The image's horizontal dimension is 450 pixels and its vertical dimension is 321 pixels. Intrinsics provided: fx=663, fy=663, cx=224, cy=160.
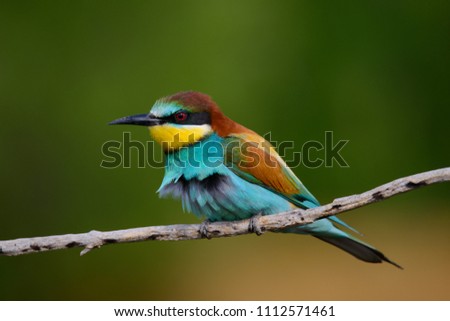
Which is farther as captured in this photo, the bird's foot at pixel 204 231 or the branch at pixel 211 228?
the bird's foot at pixel 204 231

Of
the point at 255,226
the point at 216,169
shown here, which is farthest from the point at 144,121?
the point at 255,226

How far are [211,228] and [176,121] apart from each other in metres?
0.47

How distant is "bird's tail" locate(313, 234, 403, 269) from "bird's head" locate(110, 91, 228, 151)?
0.70m

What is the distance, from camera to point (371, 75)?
3.92 m

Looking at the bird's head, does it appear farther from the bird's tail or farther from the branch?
the bird's tail

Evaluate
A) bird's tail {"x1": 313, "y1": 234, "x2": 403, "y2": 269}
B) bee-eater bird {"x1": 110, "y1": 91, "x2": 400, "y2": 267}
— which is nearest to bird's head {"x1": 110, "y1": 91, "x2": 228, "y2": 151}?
bee-eater bird {"x1": 110, "y1": 91, "x2": 400, "y2": 267}

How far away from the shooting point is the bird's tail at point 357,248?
2752mm

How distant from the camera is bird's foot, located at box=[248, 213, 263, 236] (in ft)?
8.35

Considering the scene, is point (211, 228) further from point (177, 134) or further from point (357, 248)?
point (357, 248)

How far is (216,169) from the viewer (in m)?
2.67

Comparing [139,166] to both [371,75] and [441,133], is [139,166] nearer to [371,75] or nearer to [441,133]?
[371,75]

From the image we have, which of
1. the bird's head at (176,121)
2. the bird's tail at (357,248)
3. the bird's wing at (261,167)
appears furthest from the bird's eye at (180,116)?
the bird's tail at (357,248)

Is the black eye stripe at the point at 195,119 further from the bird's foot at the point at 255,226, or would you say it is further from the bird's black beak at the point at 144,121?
the bird's foot at the point at 255,226

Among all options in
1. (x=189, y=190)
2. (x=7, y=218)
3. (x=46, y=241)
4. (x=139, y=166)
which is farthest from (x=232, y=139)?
(x=7, y=218)
